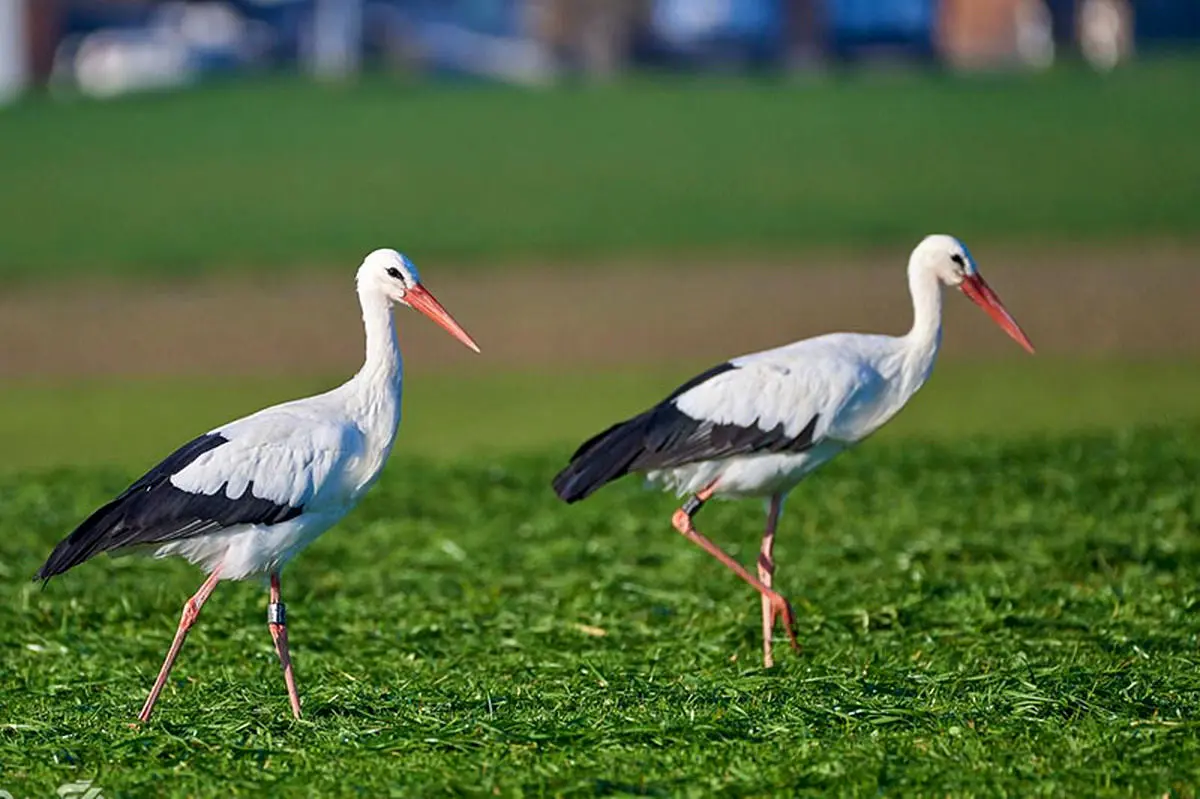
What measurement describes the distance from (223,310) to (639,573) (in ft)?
47.1

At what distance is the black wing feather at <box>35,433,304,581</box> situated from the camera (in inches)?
251

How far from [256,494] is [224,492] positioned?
0.38 ft

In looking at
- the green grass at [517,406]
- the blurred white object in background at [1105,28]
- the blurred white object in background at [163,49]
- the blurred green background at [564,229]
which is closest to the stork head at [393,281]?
the green grass at [517,406]

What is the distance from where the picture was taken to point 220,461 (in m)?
6.45

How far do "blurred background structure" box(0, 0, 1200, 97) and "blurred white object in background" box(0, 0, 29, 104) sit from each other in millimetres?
32

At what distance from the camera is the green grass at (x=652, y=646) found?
5.49 meters

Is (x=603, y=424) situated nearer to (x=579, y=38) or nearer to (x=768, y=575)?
(x=768, y=575)

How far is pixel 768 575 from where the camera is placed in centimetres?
774

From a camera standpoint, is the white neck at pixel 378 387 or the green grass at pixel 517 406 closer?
the white neck at pixel 378 387

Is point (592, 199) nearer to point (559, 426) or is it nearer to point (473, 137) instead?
point (473, 137)

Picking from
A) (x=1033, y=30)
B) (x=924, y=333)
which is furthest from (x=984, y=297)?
(x=1033, y=30)

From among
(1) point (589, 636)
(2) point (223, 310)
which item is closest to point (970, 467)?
(1) point (589, 636)

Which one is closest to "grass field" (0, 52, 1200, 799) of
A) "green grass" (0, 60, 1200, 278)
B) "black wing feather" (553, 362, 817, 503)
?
"green grass" (0, 60, 1200, 278)

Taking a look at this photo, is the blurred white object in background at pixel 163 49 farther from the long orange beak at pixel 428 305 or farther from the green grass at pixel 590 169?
the long orange beak at pixel 428 305
